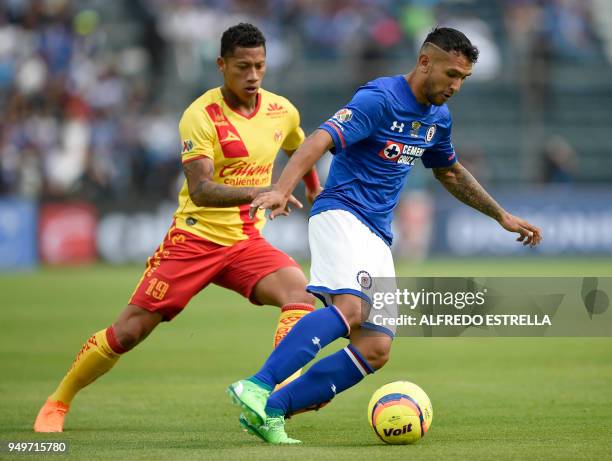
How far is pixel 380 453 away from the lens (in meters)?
6.50

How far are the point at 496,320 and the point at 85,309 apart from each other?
370 inches

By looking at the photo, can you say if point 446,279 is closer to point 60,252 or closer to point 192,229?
point 192,229

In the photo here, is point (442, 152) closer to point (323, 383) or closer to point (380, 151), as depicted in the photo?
point (380, 151)

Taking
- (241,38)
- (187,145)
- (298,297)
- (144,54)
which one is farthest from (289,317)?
(144,54)

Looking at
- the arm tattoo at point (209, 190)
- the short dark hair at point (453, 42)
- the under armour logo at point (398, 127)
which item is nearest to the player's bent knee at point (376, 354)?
the arm tattoo at point (209, 190)

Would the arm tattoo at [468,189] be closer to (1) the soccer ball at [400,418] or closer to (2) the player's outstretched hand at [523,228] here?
(2) the player's outstretched hand at [523,228]

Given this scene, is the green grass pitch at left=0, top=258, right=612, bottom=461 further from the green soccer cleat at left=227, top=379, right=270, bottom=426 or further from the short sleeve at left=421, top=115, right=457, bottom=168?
the short sleeve at left=421, top=115, right=457, bottom=168

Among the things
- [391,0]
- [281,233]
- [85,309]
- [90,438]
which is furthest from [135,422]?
[391,0]

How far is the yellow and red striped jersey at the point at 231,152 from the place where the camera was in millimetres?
8117

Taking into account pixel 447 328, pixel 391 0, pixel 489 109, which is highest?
pixel 391 0

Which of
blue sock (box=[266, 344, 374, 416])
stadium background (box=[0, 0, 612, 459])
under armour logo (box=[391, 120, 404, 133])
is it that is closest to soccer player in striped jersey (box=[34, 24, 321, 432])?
blue sock (box=[266, 344, 374, 416])

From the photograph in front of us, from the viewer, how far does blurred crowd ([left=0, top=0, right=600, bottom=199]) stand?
24297 millimetres

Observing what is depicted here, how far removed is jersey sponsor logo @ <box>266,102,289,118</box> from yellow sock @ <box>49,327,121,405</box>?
76.0 inches

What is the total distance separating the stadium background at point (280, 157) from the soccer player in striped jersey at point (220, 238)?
542 cm
